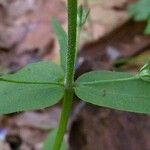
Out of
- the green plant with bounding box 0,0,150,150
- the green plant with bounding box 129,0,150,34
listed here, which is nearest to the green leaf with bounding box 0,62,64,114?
the green plant with bounding box 0,0,150,150

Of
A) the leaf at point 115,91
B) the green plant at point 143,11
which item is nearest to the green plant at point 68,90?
the leaf at point 115,91

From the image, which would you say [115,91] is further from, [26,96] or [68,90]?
[26,96]

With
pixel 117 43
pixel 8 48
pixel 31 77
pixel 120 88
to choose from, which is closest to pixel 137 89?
pixel 120 88

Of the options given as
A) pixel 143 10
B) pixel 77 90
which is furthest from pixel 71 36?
pixel 143 10

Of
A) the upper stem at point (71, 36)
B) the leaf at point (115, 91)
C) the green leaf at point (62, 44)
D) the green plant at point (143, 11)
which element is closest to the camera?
the upper stem at point (71, 36)

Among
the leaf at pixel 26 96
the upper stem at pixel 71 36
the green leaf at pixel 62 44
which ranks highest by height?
the upper stem at pixel 71 36

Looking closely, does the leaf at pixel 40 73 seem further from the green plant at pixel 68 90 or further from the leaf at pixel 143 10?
the leaf at pixel 143 10

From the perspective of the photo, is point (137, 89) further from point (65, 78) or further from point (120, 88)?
point (65, 78)

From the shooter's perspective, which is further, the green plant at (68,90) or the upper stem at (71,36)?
the green plant at (68,90)
